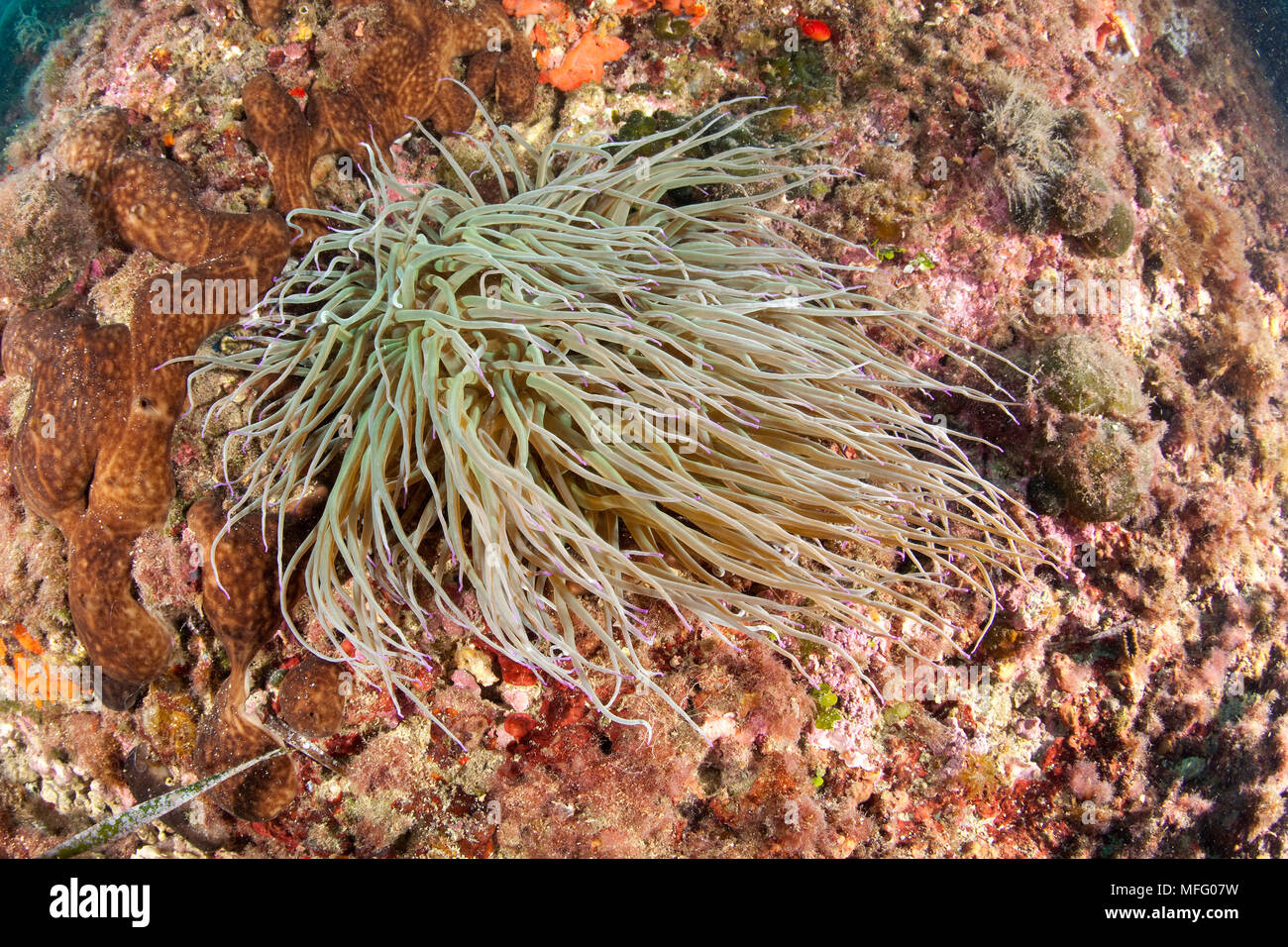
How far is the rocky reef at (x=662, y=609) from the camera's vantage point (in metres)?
2.68

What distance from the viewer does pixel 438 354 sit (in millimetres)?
2473

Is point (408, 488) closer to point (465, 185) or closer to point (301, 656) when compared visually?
point (301, 656)

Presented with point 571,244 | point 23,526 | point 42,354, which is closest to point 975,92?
point 571,244

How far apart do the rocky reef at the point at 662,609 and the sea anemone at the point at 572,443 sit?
0.24 meters

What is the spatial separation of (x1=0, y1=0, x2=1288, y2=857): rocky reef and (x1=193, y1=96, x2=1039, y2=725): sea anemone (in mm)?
243

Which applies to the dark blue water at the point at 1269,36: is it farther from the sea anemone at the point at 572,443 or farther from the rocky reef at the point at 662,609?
the sea anemone at the point at 572,443

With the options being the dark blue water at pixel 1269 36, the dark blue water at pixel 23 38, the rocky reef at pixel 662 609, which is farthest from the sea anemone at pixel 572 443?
the dark blue water at pixel 23 38

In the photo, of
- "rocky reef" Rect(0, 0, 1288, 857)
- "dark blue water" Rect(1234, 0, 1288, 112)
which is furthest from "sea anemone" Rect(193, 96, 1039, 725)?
"dark blue water" Rect(1234, 0, 1288, 112)

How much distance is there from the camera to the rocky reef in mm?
2678

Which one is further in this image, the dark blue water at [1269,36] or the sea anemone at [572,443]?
the dark blue water at [1269,36]

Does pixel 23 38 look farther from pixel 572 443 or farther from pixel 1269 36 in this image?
pixel 1269 36

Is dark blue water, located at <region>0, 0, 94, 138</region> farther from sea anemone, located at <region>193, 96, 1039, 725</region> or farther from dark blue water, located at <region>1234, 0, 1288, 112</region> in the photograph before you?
dark blue water, located at <region>1234, 0, 1288, 112</region>
